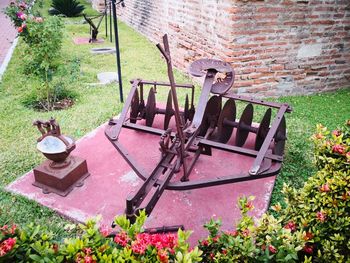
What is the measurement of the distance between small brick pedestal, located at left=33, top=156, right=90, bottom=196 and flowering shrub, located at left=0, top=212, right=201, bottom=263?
1.57m

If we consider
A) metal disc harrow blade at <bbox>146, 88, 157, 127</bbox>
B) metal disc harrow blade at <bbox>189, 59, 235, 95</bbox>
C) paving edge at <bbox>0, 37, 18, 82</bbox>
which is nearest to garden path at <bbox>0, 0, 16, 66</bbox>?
paving edge at <bbox>0, 37, 18, 82</bbox>

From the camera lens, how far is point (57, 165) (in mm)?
3238

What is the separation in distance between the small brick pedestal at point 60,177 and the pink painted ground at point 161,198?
59 mm

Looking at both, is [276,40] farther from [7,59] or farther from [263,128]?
[7,59]

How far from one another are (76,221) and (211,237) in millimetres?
1567

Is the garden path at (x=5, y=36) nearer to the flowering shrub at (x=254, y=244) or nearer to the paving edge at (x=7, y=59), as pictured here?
the paving edge at (x=7, y=59)

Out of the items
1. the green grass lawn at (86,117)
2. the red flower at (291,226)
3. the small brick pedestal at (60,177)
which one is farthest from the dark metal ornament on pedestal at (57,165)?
the red flower at (291,226)

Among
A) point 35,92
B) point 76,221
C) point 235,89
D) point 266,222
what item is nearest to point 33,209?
point 76,221

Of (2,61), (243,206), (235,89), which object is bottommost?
(2,61)

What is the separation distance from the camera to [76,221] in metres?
2.93

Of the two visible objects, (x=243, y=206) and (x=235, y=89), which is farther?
(x=235, y=89)

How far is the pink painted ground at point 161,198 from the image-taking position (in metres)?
2.97

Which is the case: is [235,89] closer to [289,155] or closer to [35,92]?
[289,155]

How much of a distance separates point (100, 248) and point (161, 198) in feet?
5.47
